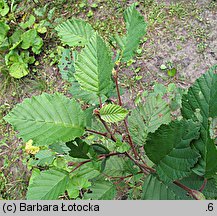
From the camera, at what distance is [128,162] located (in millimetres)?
1183

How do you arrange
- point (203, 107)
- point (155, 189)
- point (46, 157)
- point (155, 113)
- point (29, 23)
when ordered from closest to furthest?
point (203, 107)
point (155, 189)
point (155, 113)
point (46, 157)
point (29, 23)

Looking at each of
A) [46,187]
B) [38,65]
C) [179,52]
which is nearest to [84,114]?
[46,187]

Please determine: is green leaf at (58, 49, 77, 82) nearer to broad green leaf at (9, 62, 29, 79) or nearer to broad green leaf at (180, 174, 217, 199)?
broad green leaf at (180, 174, 217, 199)

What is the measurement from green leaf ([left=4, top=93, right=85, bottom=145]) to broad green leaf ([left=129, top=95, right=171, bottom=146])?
1.16 feet

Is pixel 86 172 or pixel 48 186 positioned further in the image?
pixel 86 172

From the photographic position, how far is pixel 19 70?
2.60m

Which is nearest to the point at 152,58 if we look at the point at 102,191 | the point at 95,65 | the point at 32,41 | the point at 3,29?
the point at 32,41

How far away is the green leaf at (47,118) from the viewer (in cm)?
84

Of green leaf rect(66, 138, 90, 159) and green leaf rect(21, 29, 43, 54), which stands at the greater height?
green leaf rect(21, 29, 43, 54)

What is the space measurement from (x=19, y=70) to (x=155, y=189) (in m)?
1.79

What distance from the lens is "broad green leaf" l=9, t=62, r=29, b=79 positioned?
102 inches

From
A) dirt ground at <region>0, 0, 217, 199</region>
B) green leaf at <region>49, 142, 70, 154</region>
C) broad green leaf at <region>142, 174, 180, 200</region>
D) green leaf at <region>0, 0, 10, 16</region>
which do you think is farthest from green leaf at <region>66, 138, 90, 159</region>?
green leaf at <region>0, 0, 10, 16</region>

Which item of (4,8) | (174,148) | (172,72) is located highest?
(4,8)

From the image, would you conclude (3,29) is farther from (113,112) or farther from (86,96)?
→ (113,112)
